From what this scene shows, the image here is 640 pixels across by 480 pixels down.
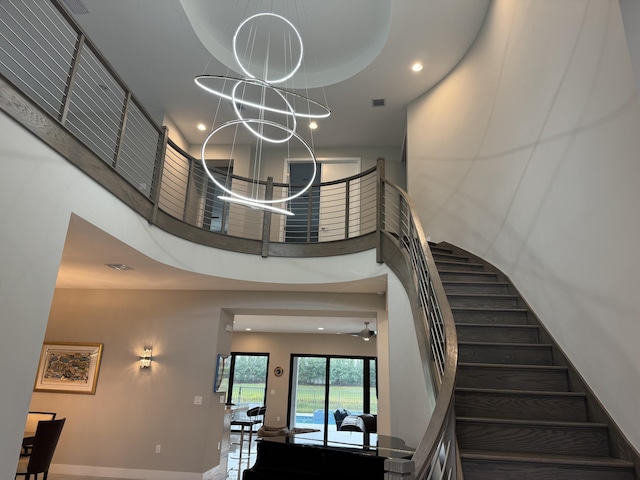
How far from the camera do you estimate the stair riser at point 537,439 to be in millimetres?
2850

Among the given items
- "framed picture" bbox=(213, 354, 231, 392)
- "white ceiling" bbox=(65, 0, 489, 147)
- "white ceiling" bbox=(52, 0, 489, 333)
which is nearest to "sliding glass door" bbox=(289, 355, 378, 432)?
"framed picture" bbox=(213, 354, 231, 392)

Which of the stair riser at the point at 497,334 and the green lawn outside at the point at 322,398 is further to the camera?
the green lawn outside at the point at 322,398

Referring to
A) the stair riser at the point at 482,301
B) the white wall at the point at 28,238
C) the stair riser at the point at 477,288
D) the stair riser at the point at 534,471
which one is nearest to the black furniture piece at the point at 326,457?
the stair riser at the point at 534,471


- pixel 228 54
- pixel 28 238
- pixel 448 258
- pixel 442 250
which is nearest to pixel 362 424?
pixel 442 250

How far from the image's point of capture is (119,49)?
259 inches

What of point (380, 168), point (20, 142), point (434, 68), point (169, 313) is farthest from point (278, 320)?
point (20, 142)

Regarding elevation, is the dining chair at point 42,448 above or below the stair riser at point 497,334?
below

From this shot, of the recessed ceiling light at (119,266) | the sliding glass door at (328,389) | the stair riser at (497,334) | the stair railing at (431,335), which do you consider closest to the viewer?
the stair railing at (431,335)

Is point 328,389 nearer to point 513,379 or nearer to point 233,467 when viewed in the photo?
point 233,467

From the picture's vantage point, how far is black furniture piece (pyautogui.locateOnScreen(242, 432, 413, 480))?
3.84 metres

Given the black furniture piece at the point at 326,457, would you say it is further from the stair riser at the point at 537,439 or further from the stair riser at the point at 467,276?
the stair riser at the point at 467,276

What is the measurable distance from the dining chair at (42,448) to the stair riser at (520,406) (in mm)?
4672

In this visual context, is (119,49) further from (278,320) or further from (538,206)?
(278,320)

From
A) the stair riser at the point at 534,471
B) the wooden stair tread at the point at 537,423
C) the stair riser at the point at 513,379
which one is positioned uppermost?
the stair riser at the point at 513,379
